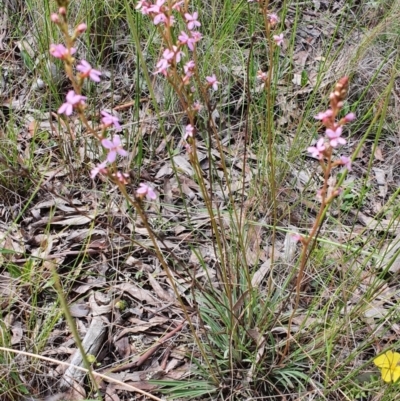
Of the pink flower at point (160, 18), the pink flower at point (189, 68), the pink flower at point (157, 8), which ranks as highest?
the pink flower at point (157, 8)

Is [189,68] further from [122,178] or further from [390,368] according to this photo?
[390,368]

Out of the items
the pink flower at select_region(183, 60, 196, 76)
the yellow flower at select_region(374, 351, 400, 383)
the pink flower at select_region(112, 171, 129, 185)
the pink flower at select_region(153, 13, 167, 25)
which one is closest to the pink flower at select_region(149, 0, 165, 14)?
the pink flower at select_region(153, 13, 167, 25)

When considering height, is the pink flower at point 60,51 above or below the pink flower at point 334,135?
above

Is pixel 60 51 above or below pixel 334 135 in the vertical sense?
above

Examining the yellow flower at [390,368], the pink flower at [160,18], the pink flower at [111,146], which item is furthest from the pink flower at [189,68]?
the yellow flower at [390,368]

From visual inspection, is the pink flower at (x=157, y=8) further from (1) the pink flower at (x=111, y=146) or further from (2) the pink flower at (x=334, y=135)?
(2) the pink flower at (x=334, y=135)

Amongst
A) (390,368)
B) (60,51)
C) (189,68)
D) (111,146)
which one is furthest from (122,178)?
(390,368)

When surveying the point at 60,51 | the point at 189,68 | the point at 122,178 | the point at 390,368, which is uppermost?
the point at 60,51

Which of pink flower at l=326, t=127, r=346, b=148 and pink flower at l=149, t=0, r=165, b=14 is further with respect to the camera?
pink flower at l=149, t=0, r=165, b=14

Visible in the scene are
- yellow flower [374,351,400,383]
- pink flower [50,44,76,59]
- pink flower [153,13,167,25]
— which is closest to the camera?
pink flower [50,44,76,59]

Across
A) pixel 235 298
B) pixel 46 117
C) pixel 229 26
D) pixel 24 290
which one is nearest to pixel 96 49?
pixel 46 117

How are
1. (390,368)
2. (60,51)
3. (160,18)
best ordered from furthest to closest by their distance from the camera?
(390,368) < (160,18) < (60,51)

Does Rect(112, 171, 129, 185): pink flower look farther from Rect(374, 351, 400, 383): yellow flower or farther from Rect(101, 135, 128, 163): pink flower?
Rect(374, 351, 400, 383): yellow flower

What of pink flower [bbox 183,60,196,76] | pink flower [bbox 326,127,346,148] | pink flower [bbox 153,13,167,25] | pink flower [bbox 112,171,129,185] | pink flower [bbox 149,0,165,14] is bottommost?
pink flower [bbox 112,171,129,185]
